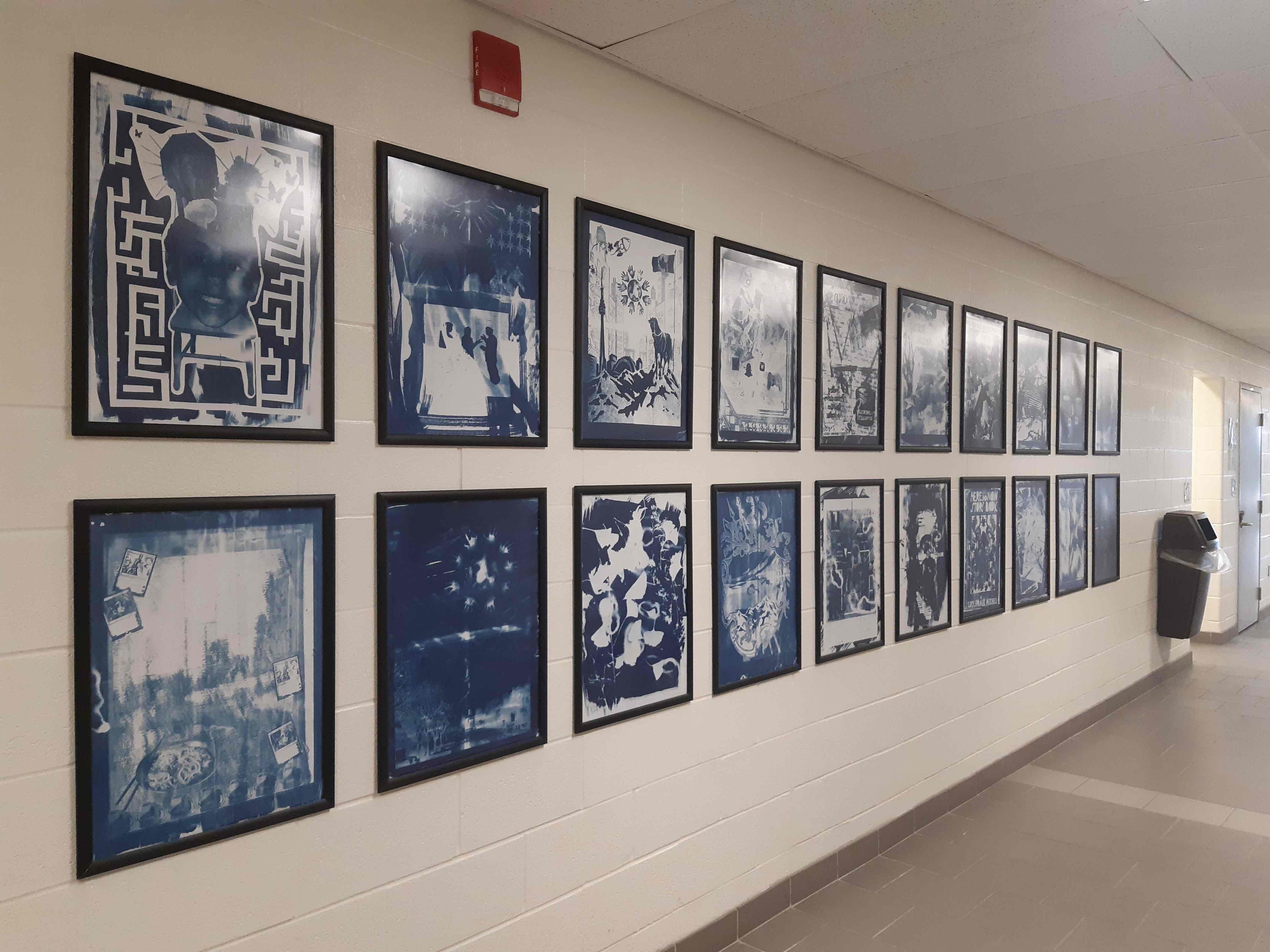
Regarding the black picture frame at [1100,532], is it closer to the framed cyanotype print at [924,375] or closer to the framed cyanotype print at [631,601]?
the framed cyanotype print at [924,375]

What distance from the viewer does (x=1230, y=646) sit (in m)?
7.93

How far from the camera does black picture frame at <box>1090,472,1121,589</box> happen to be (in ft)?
18.1

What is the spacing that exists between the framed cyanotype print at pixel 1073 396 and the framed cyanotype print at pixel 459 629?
3896 millimetres

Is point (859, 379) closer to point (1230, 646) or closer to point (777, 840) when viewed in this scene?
point (777, 840)

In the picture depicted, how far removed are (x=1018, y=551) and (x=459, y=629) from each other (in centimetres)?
349

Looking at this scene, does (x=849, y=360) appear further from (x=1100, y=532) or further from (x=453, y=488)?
(x=1100, y=532)

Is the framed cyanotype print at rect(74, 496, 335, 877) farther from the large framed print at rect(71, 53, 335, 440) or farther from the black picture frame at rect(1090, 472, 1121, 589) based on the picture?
the black picture frame at rect(1090, 472, 1121, 589)

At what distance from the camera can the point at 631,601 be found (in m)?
2.62

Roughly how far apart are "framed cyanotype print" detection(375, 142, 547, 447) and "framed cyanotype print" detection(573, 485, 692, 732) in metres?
0.34

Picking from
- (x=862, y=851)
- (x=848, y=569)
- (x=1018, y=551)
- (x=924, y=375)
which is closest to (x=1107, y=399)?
(x=1018, y=551)

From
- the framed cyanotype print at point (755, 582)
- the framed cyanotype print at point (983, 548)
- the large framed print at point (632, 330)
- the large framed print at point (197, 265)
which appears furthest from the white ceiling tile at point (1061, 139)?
the large framed print at point (197, 265)

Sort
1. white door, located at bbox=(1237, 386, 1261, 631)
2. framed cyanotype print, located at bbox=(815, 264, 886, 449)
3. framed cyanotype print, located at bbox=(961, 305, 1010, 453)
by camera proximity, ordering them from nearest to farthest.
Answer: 1. framed cyanotype print, located at bbox=(815, 264, 886, 449)
2. framed cyanotype print, located at bbox=(961, 305, 1010, 453)
3. white door, located at bbox=(1237, 386, 1261, 631)

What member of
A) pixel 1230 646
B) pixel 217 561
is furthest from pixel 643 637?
pixel 1230 646

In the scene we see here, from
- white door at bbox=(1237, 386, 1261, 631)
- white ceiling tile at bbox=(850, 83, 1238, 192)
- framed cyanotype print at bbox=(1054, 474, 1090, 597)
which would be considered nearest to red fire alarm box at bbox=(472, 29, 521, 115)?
white ceiling tile at bbox=(850, 83, 1238, 192)
